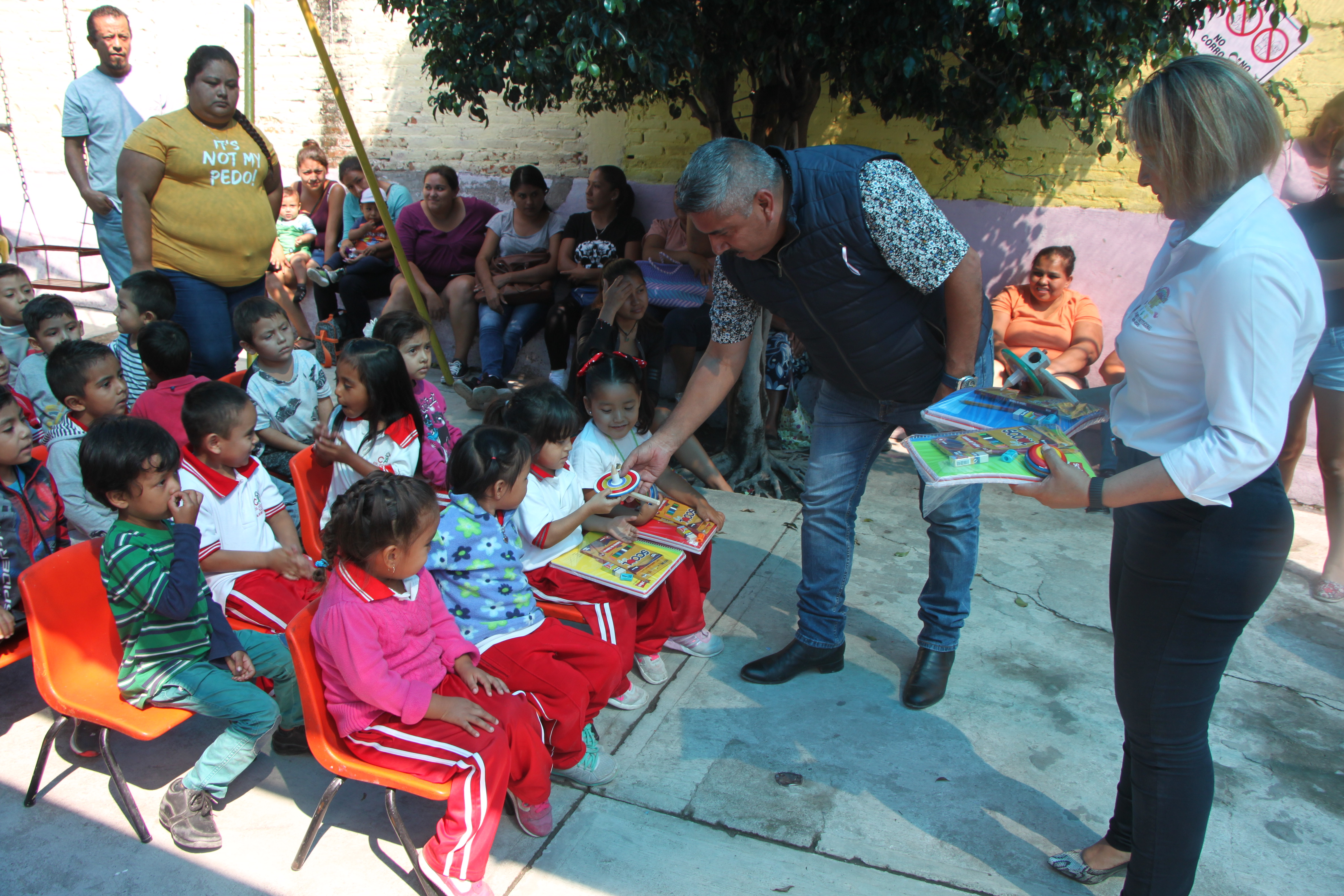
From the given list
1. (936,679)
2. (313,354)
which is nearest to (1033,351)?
(936,679)

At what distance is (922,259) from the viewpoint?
2.38 meters

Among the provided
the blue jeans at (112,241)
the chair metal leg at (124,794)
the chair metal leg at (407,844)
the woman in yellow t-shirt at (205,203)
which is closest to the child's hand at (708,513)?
the chair metal leg at (407,844)

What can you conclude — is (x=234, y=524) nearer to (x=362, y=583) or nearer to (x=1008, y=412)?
(x=362, y=583)

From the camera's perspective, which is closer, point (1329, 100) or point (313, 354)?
point (313, 354)

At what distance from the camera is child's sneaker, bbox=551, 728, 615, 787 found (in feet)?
7.98

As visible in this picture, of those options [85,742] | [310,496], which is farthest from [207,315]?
[85,742]

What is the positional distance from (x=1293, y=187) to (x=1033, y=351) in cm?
381

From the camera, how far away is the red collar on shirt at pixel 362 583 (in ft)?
6.78

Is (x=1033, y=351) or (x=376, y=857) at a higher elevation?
(x=1033, y=351)

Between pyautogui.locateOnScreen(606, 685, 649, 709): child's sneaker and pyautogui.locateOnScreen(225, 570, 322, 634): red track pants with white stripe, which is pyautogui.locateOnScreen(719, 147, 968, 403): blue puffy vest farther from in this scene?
pyautogui.locateOnScreen(225, 570, 322, 634): red track pants with white stripe

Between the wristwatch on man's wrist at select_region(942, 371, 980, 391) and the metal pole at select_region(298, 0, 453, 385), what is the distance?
2691 millimetres

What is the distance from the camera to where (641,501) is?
117 inches

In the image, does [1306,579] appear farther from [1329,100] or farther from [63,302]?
[63,302]

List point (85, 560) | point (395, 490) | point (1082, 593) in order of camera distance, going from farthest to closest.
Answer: point (1082, 593)
point (85, 560)
point (395, 490)
